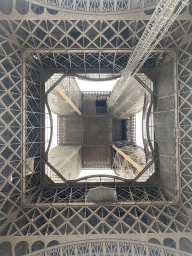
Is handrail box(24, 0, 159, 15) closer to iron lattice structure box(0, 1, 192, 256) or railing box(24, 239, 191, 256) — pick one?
iron lattice structure box(0, 1, 192, 256)

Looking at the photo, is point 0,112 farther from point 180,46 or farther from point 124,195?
point 180,46

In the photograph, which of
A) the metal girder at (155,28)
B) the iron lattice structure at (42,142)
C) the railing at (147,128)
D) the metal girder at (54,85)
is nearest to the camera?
the metal girder at (155,28)

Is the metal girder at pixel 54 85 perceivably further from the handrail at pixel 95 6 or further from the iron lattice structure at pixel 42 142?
the handrail at pixel 95 6

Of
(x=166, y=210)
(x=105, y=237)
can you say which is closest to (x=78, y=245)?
(x=105, y=237)

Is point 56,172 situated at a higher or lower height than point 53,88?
lower

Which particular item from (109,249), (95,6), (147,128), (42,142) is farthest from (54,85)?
(109,249)

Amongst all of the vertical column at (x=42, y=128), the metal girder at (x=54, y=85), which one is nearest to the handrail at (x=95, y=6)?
the metal girder at (x=54, y=85)

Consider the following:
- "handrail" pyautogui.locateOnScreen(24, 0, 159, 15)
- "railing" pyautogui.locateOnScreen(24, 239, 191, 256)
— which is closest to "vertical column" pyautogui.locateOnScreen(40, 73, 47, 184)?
"handrail" pyautogui.locateOnScreen(24, 0, 159, 15)

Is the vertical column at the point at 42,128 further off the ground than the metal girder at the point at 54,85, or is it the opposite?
the metal girder at the point at 54,85
